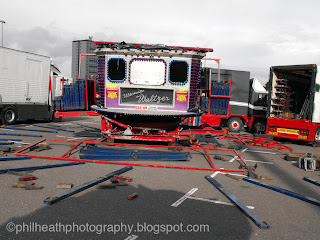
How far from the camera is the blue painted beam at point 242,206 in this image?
13.2 ft

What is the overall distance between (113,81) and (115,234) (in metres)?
5.99

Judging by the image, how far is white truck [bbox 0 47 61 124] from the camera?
1445 centimetres

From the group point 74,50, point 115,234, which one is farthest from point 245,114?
point 74,50

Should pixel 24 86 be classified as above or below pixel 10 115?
above

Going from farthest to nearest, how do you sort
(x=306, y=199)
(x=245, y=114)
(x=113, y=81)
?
(x=245, y=114), (x=113, y=81), (x=306, y=199)

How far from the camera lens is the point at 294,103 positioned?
1423 cm

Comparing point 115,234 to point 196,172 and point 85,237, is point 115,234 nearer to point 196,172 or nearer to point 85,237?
point 85,237

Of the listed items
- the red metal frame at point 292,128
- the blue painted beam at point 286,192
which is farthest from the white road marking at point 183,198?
the red metal frame at point 292,128

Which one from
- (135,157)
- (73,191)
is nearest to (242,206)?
(73,191)

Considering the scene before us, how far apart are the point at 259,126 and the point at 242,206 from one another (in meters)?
12.1

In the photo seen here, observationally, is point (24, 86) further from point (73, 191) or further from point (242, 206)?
point (242, 206)

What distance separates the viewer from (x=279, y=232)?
Result: 12.8 ft

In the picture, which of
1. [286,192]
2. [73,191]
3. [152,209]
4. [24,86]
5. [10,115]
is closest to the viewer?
[152,209]

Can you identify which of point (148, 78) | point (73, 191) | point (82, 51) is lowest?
point (73, 191)
